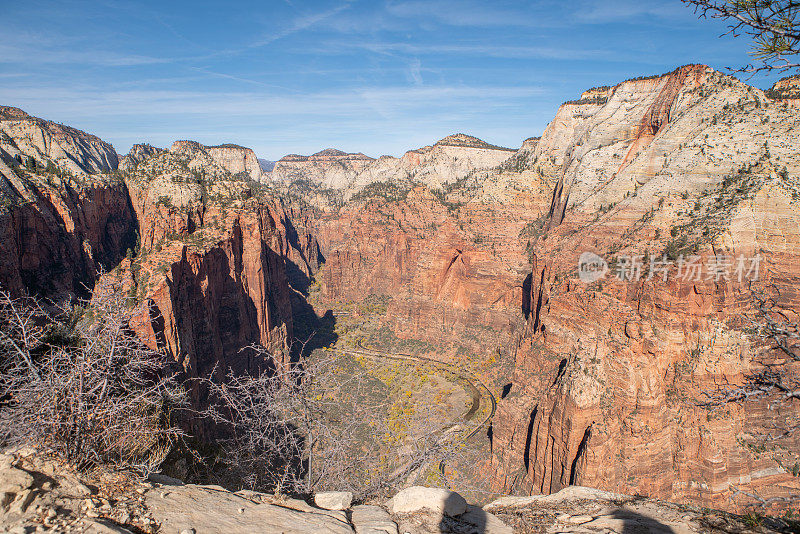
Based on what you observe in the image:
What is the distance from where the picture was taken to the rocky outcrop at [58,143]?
8269 cm

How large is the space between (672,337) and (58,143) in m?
156

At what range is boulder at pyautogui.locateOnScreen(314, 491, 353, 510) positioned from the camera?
26.3 ft

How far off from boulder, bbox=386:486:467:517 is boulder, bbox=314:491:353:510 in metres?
0.90

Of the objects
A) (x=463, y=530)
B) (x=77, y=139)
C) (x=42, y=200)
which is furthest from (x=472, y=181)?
(x=77, y=139)

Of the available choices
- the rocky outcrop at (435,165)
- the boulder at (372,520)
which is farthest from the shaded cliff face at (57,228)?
the rocky outcrop at (435,165)

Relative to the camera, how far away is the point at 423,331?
6481 cm

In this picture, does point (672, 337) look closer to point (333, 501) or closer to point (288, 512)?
point (333, 501)

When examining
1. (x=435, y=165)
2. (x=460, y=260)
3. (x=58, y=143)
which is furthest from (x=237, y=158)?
(x=460, y=260)

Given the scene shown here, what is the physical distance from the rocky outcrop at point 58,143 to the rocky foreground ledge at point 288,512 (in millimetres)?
76389

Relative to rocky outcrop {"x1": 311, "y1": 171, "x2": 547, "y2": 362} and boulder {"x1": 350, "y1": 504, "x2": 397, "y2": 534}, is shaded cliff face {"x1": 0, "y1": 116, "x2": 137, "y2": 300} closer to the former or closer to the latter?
boulder {"x1": 350, "y1": 504, "x2": 397, "y2": 534}

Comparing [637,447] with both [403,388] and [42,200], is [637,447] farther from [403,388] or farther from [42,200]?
[42,200]

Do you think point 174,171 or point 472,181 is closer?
point 174,171

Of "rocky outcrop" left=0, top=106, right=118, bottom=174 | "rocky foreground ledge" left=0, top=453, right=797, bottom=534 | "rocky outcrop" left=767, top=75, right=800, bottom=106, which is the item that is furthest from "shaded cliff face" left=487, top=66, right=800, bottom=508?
"rocky outcrop" left=0, top=106, right=118, bottom=174

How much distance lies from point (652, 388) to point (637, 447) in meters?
4.03
